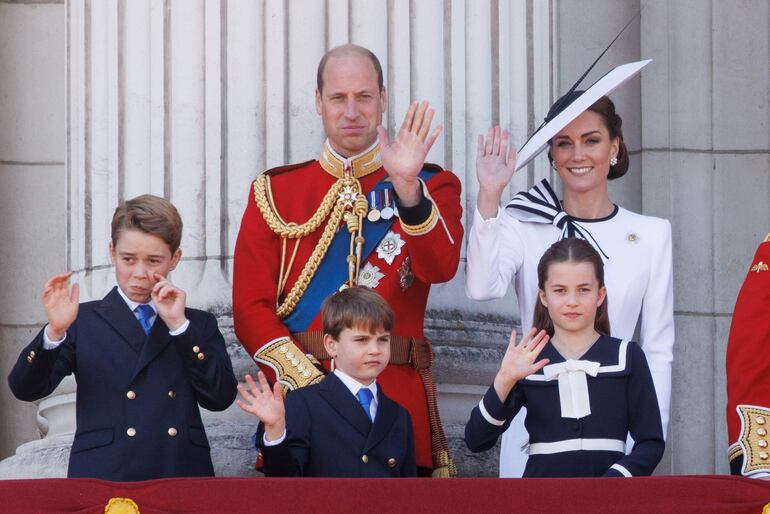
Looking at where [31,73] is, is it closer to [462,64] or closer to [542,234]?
[462,64]

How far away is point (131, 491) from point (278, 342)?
3.56 feet

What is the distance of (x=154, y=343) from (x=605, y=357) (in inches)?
49.1

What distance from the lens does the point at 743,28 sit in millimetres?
8391

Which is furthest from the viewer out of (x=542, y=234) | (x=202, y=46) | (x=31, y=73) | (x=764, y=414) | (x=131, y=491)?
(x=31, y=73)

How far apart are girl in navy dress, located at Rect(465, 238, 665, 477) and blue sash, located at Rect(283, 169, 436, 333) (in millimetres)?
682

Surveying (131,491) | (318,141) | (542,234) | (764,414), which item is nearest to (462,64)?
(318,141)

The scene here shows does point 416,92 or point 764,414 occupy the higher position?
point 416,92

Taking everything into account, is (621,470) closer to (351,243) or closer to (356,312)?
(356,312)

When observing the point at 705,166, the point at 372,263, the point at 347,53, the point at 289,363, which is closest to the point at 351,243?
the point at 372,263

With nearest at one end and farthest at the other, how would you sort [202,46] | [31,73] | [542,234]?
1. [542,234]
2. [202,46]
3. [31,73]

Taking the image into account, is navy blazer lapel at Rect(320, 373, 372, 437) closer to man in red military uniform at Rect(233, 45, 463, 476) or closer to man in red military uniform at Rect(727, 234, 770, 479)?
man in red military uniform at Rect(233, 45, 463, 476)

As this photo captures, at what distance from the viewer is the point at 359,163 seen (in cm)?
573

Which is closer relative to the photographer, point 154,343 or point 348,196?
point 154,343

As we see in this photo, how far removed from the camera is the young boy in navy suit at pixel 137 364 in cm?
501
